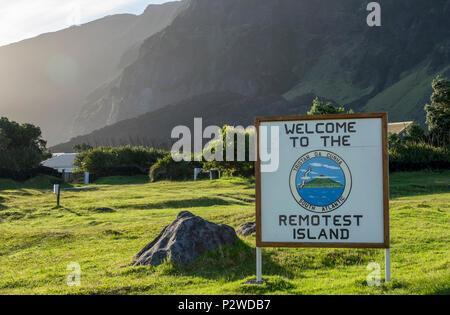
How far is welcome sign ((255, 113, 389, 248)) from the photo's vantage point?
7824 millimetres

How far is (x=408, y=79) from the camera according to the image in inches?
6152

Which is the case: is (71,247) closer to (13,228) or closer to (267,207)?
(13,228)

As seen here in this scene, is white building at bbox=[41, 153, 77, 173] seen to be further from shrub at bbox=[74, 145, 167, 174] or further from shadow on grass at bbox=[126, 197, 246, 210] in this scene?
shadow on grass at bbox=[126, 197, 246, 210]

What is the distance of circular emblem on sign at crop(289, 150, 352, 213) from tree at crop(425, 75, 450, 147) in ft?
125

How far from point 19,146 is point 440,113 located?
A: 169ft

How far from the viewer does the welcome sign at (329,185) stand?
782 cm

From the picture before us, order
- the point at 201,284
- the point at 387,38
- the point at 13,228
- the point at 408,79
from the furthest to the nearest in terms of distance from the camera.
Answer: the point at 387,38, the point at 408,79, the point at 13,228, the point at 201,284

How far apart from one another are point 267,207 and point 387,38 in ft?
655

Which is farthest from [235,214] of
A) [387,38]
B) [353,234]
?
[387,38]

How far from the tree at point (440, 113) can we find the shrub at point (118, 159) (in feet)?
108

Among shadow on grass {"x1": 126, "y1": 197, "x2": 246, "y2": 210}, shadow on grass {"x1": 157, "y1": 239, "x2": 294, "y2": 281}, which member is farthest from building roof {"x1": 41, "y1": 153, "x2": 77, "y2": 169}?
shadow on grass {"x1": 157, "y1": 239, "x2": 294, "y2": 281}

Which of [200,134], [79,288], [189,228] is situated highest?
[200,134]

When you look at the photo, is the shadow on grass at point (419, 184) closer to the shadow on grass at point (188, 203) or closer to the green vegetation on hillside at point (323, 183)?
the shadow on grass at point (188, 203)

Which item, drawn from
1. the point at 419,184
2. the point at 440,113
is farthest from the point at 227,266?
the point at 440,113
